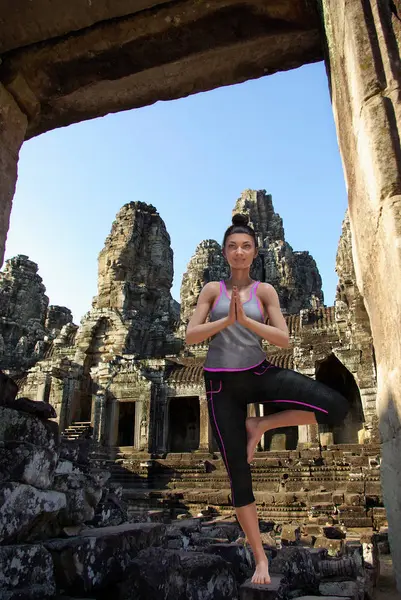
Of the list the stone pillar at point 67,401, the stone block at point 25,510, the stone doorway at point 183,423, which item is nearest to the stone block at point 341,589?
the stone block at point 25,510

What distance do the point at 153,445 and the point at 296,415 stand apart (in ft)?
65.5

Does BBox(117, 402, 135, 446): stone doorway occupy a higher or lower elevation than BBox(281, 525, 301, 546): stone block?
higher

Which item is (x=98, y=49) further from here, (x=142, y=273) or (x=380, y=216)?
(x=142, y=273)

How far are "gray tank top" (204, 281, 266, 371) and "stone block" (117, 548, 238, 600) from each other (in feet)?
4.17

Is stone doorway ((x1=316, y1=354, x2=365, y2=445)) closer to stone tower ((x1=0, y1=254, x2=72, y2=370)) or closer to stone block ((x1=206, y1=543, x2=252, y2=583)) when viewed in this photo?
stone block ((x1=206, y1=543, x2=252, y2=583))

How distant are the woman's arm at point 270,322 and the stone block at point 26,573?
182cm

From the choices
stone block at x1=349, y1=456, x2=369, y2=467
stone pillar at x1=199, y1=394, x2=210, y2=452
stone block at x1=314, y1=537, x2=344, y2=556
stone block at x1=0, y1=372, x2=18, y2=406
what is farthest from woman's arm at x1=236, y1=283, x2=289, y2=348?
stone pillar at x1=199, y1=394, x2=210, y2=452

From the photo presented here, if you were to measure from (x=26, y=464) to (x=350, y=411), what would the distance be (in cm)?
2160

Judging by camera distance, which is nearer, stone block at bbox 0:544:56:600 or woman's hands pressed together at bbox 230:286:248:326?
woman's hands pressed together at bbox 230:286:248:326

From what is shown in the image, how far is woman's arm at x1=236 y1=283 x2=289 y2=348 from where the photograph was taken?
2.24 m

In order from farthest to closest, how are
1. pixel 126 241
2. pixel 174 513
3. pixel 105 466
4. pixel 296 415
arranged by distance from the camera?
1. pixel 126 241
2. pixel 105 466
3. pixel 174 513
4. pixel 296 415

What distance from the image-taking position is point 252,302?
2447 mm

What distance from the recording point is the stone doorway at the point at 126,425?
83.4ft

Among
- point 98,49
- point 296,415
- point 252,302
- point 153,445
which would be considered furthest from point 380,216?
point 153,445
